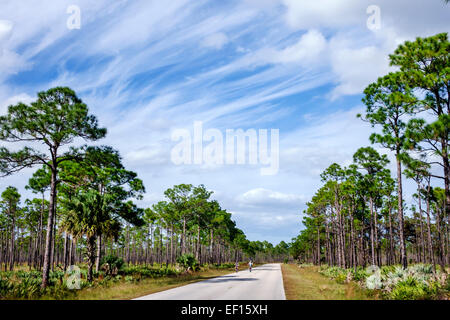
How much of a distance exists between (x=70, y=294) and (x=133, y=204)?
16504mm

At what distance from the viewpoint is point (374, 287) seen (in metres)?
18.9

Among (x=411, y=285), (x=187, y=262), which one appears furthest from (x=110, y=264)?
(x=411, y=285)

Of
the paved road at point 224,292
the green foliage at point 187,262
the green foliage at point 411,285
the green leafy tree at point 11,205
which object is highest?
the green leafy tree at point 11,205

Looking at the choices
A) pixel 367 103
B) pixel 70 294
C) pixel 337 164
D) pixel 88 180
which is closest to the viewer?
pixel 70 294

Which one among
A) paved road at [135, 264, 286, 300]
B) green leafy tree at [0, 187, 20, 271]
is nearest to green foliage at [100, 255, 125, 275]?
paved road at [135, 264, 286, 300]

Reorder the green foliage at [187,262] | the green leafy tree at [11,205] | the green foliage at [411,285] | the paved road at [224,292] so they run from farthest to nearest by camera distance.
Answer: the green leafy tree at [11,205] < the green foliage at [187,262] < the paved road at [224,292] < the green foliage at [411,285]

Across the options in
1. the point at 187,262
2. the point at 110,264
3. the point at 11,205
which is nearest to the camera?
the point at 110,264

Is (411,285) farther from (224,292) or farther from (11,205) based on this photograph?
(11,205)

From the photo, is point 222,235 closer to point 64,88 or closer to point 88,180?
point 88,180

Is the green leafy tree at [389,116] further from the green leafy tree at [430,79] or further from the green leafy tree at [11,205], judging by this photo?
the green leafy tree at [11,205]

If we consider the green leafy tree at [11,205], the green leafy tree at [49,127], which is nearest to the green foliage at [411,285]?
the green leafy tree at [49,127]

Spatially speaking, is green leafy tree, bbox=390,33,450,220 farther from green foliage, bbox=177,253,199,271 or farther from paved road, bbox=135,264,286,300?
green foliage, bbox=177,253,199,271
